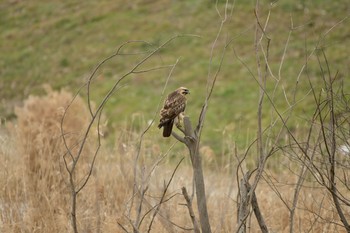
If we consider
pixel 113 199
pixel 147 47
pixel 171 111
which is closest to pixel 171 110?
pixel 171 111

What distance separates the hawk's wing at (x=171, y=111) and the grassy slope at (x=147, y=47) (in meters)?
8.91

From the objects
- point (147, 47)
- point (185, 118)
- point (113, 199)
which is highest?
point (147, 47)

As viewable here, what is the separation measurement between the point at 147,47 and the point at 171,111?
A: 47.8 ft

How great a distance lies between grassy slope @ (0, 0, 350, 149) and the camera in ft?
45.4

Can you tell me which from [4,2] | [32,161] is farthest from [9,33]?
[32,161]

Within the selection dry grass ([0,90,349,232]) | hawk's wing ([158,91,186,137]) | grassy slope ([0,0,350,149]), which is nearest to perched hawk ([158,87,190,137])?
hawk's wing ([158,91,186,137])

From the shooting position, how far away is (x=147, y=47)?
17.4m

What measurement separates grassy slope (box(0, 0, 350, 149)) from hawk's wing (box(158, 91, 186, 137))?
8915 millimetres

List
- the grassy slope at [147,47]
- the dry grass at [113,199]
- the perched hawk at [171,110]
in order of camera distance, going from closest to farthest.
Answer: the perched hawk at [171,110] → the dry grass at [113,199] → the grassy slope at [147,47]

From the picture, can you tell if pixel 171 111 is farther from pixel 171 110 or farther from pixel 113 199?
pixel 113 199

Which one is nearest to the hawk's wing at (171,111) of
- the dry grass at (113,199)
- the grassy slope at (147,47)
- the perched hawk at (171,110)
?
the perched hawk at (171,110)

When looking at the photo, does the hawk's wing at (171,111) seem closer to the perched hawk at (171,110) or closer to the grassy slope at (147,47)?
the perched hawk at (171,110)

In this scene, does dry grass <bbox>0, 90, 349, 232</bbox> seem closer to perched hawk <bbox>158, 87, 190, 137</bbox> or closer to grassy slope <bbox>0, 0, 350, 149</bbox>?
perched hawk <bbox>158, 87, 190, 137</bbox>

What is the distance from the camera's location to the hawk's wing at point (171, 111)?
2936mm
